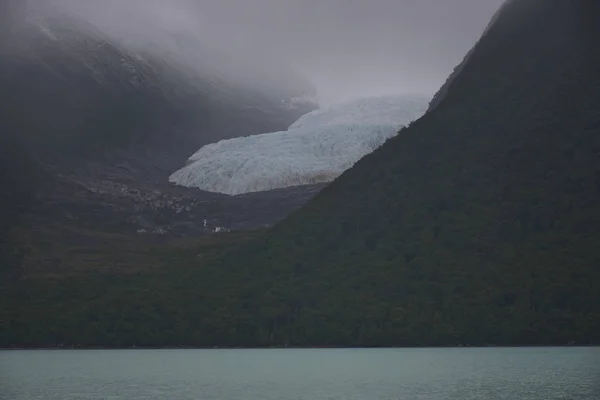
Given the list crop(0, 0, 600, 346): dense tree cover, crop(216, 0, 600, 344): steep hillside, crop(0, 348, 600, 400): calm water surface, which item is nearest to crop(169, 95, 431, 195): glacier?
crop(0, 0, 600, 346): dense tree cover

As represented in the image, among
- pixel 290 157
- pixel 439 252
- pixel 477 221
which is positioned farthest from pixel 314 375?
pixel 290 157

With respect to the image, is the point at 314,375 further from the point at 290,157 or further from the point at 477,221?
the point at 290,157

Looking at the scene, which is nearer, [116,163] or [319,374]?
[319,374]

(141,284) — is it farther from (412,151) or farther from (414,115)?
(414,115)

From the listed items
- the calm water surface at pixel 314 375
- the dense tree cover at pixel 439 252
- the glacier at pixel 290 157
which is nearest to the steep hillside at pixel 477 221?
the dense tree cover at pixel 439 252

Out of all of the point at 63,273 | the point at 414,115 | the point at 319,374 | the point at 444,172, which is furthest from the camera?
the point at 414,115

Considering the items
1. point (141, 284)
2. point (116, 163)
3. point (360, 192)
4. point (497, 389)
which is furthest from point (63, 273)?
point (497, 389)

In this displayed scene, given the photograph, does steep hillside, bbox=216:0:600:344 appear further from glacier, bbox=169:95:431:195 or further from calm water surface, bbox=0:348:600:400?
glacier, bbox=169:95:431:195
